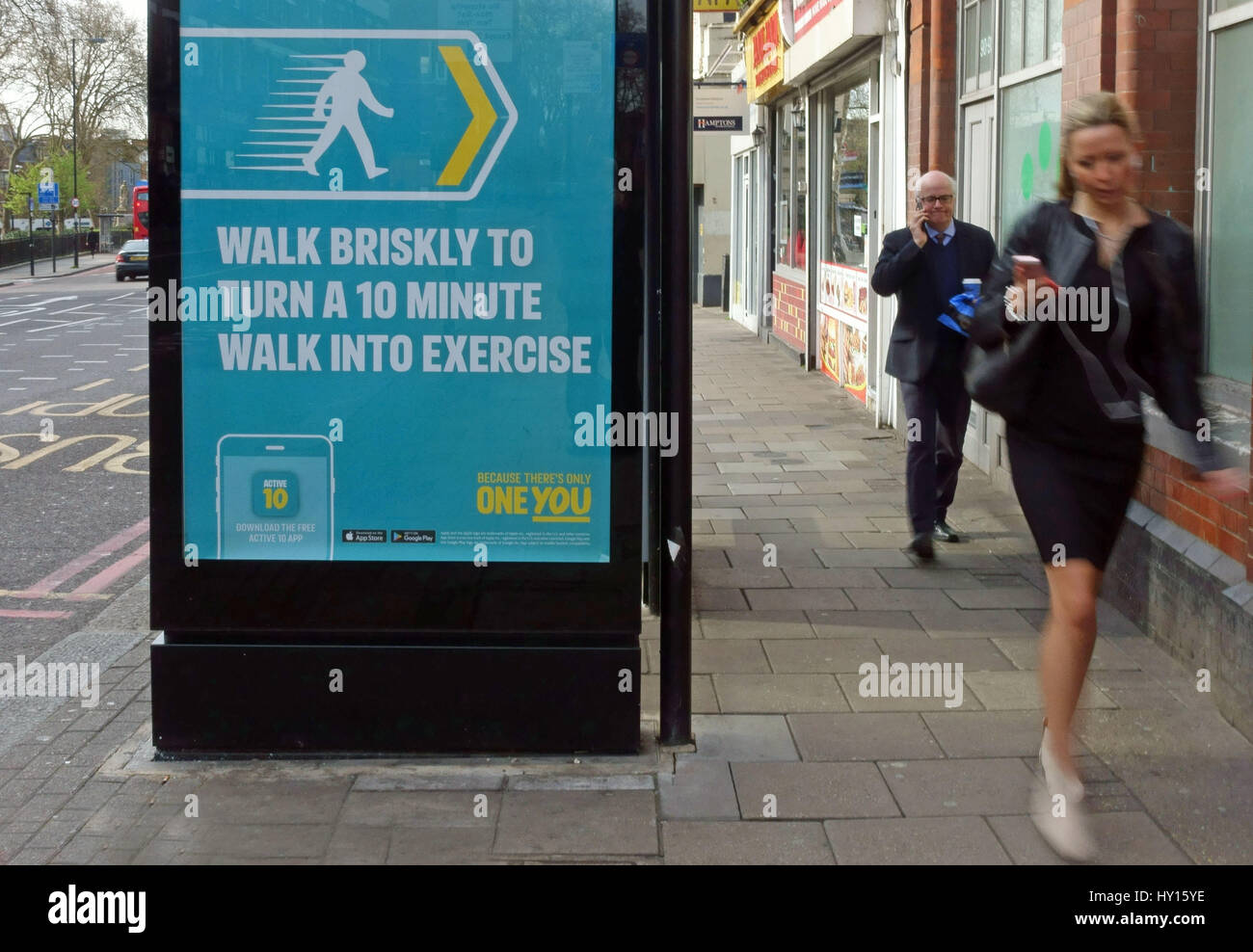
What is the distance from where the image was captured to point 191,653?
4.50 meters

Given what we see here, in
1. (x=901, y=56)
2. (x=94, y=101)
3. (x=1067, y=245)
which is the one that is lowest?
(x=1067, y=245)

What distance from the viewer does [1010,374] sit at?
12.7 feet

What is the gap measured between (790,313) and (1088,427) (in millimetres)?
14968

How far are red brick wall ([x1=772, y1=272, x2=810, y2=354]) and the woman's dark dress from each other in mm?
13375

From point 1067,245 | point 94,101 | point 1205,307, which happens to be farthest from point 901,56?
point 94,101

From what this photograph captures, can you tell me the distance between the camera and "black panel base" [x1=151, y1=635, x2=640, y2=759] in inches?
176

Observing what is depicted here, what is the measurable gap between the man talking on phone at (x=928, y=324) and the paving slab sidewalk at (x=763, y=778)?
827 mm

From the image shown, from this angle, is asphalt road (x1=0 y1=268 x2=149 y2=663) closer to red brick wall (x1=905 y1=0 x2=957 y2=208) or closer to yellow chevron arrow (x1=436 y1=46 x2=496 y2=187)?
yellow chevron arrow (x1=436 y1=46 x2=496 y2=187)

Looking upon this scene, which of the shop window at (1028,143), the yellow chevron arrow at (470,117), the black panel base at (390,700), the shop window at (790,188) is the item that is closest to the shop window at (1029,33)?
the shop window at (1028,143)

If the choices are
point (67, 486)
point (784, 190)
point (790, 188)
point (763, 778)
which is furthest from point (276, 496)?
point (784, 190)

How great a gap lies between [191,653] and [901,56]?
29.1ft

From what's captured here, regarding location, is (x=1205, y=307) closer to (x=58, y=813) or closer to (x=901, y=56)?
(x=58, y=813)

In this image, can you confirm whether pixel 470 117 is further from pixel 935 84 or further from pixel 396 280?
pixel 935 84

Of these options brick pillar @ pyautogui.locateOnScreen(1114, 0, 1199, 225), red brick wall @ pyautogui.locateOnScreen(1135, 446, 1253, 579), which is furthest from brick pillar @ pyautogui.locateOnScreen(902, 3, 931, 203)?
red brick wall @ pyautogui.locateOnScreen(1135, 446, 1253, 579)
